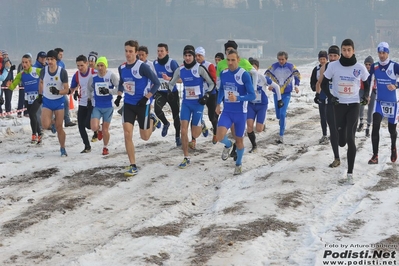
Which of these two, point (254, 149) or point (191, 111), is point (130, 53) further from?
point (254, 149)

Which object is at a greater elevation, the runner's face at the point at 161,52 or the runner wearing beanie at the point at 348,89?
the runner's face at the point at 161,52

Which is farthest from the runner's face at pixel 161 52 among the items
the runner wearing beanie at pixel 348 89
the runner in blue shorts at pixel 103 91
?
the runner wearing beanie at pixel 348 89

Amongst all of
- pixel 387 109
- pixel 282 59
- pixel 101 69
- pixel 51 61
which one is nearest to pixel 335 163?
pixel 387 109

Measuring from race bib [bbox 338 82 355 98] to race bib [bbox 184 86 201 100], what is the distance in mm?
2728

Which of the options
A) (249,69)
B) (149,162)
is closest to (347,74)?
(249,69)

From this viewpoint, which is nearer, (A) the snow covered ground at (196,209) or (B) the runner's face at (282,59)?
(A) the snow covered ground at (196,209)

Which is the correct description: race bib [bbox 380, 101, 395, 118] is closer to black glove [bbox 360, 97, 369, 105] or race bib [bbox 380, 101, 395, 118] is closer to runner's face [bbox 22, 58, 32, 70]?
black glove [bbox 360, 97, 369, 105]

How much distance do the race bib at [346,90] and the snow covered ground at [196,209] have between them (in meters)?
1.25

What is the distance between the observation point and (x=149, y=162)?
35.2 feet

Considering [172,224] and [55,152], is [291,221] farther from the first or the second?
[55,152]

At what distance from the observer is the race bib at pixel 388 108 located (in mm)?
10281

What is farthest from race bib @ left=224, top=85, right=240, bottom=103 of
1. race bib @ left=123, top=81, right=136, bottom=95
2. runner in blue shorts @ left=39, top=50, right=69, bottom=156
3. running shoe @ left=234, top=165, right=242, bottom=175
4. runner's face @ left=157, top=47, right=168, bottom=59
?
runner in blue shorts @ left=39, top=50, right=69, bottom=156

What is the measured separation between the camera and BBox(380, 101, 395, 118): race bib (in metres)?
10.3

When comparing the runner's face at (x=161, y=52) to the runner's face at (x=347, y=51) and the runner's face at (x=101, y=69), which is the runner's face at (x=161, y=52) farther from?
the runner's face at (x=347, y=51)
